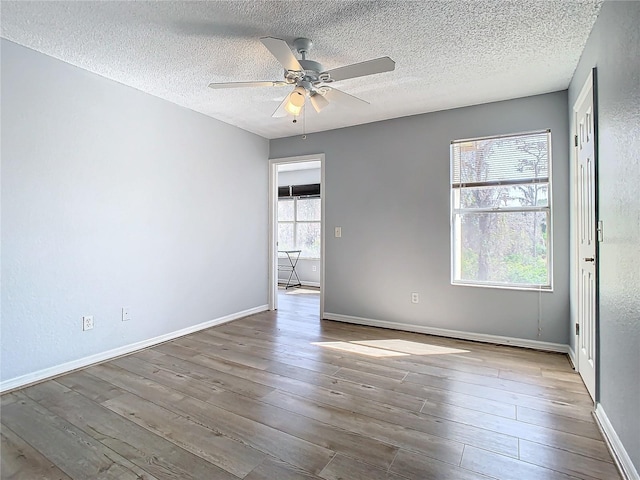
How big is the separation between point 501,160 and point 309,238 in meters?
4.61

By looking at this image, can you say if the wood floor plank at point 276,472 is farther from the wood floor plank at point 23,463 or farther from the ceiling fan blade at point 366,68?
the ceiling fan blade at point 366,68

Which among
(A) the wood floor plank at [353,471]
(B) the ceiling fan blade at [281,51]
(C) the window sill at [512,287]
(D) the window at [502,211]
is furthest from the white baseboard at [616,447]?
(B) the ceiling fan blade at [281,51]

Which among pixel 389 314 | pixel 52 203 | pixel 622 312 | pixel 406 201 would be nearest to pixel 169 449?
pixel 52 203

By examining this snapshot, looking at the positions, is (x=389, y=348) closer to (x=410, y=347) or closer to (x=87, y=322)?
(x=410, y=347)

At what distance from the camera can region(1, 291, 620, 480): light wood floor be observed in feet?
5.30

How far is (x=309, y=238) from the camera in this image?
7.51 meters

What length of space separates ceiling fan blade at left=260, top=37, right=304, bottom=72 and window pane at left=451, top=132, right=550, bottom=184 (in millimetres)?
2211

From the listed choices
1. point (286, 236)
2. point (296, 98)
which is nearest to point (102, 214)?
point (296, 98)

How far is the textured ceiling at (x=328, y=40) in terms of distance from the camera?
2010 millimetres

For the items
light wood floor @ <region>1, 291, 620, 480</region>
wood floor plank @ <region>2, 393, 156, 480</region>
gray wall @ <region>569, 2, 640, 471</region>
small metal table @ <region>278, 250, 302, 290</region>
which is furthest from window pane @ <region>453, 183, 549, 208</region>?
small metal table @ <region>278, 250, 302, 290</region>

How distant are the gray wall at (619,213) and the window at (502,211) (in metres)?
1.29

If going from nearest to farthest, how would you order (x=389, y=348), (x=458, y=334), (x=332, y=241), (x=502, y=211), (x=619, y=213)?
(x=619, y=213)
(x=389, y=348)
(x=502, y=211)
(x=458, y=334)
(x=332, y=241)

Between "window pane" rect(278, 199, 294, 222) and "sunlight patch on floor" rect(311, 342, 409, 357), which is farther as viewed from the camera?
"window pane" rect(278, 199, 294, 222)

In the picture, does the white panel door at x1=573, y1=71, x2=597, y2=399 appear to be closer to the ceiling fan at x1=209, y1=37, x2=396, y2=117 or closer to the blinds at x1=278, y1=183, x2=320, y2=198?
the ceiling fan at x1=209, y1=37, x2=396, y2=117
